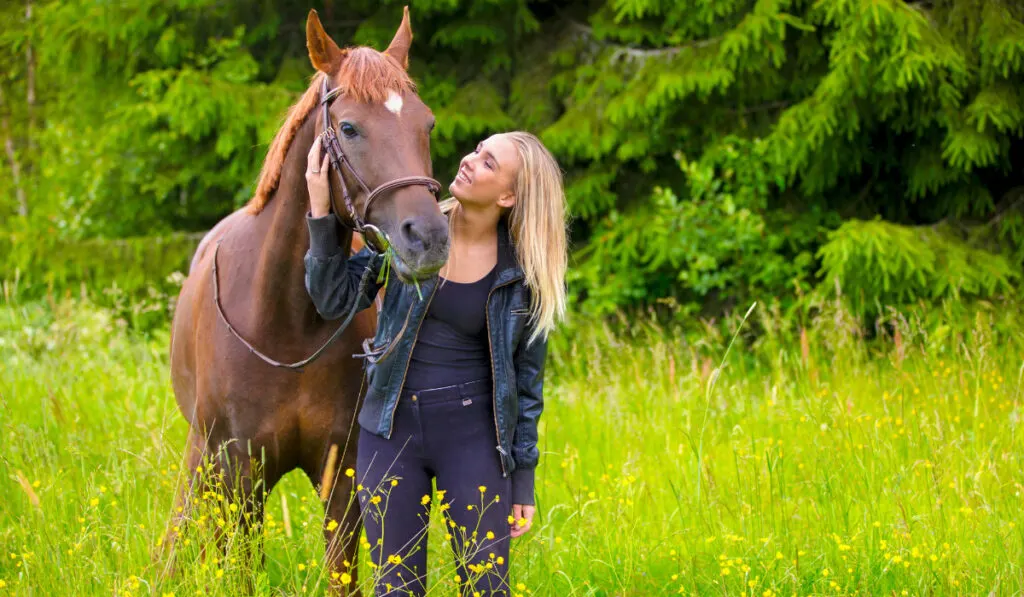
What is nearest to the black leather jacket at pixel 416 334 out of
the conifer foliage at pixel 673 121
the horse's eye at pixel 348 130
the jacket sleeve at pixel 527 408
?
the jacket sleeve at pixel 527 408

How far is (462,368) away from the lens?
8.86 feet

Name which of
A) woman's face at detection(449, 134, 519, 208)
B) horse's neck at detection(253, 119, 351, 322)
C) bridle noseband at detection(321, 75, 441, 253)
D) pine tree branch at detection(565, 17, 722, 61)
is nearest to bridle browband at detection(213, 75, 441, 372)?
bridle noseband at detection(321, 75, 441, 253)

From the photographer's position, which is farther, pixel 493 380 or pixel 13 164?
pixel 13 164

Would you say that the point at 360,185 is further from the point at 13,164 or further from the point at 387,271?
the point at 13,164

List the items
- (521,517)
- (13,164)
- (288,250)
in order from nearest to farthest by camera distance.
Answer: (521,517), (288,250), (13,164)

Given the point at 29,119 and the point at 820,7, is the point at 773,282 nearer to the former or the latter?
the point at 820,7

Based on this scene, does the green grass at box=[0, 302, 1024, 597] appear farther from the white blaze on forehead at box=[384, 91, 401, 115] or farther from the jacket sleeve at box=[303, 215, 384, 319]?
the white blaze on forehead at box=[384, 91, 401, 115]

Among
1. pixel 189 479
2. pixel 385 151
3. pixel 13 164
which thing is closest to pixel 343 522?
pixel 189 479

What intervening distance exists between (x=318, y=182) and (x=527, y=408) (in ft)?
2.99

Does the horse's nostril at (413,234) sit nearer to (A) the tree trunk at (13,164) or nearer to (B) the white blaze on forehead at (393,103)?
(B) the white blaze on forehead at (393,103)

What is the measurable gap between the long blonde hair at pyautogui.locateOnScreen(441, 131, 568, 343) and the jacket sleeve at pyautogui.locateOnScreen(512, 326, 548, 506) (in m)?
0.05

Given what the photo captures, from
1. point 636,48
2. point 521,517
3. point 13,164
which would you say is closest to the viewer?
point 521,517

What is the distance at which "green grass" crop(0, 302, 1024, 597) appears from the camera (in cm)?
293

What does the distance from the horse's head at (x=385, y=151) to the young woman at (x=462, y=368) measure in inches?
4.6
